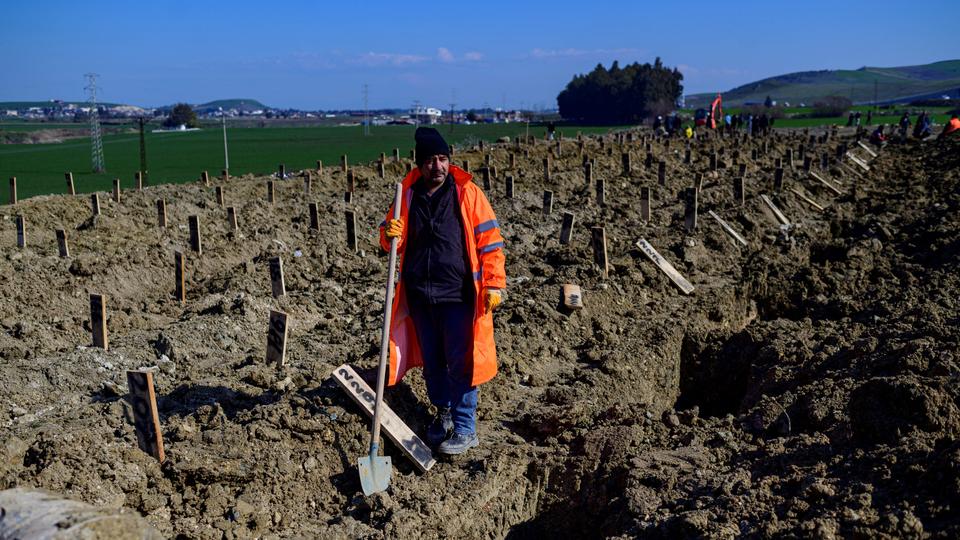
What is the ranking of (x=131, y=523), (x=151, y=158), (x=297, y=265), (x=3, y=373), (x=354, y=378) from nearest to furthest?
(x=131, y=523), (x=354, y=378), (x=3, y=373), (x=297, y=265), (x=151, y=158)

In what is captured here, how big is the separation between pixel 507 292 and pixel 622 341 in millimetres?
1431

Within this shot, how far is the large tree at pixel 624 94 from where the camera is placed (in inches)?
3462

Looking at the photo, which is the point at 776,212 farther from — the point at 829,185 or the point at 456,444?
the point at 456,444

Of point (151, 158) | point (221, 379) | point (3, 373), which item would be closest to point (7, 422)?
point (3, 373)

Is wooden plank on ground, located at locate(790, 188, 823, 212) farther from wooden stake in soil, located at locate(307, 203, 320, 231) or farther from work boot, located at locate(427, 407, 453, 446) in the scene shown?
work boot, located at locate(427, 407, 453, 446)

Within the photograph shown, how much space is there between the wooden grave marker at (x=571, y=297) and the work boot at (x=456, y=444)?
288cm

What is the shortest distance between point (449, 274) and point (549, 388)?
1770 mm

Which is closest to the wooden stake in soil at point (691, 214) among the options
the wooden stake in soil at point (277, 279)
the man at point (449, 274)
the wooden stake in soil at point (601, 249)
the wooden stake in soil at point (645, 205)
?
the wooden stake in soil at point (645, 205)

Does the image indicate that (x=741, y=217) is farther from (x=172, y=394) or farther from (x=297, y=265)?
(x=172, y=394)

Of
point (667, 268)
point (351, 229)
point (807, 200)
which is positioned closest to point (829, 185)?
point (807, 200)

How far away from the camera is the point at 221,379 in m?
6.00

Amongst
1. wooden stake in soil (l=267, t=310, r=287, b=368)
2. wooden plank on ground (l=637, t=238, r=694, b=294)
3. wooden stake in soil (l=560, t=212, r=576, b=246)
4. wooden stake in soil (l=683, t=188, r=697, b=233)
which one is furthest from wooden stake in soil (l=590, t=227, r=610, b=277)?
wooden stake in soil (l=267, t=310, r=287, b=368)

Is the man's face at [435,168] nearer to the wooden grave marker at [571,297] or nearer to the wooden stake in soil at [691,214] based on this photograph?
the wooden grave marker at [571,297]

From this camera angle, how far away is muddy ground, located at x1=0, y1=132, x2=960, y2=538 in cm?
437
